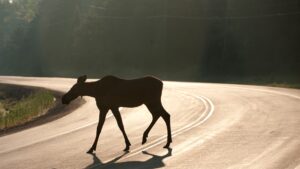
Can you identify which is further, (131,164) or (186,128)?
(186,128)

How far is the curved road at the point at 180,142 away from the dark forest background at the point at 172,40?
32476 mm

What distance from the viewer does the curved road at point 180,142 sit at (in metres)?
10.8

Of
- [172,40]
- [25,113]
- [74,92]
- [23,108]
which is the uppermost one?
[74,92]

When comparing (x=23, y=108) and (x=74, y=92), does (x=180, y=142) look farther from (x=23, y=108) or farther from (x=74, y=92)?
(x=23, y=108)

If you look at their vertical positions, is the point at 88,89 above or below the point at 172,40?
above

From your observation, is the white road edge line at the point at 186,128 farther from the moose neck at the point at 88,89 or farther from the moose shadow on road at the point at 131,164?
the moose neck at the point at 88,89

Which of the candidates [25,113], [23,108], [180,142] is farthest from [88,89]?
[23,108]

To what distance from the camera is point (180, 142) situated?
13086 millimetres

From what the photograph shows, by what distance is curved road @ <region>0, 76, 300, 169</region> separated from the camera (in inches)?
425

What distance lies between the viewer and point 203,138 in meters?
13.6

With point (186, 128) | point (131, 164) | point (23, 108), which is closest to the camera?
point (131, 164)

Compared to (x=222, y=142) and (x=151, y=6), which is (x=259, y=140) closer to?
(x=222, y=142)

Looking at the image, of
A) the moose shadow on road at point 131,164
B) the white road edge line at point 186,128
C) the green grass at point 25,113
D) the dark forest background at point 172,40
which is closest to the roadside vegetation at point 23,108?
the green grass at point 25,113

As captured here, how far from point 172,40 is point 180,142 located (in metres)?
60.5
